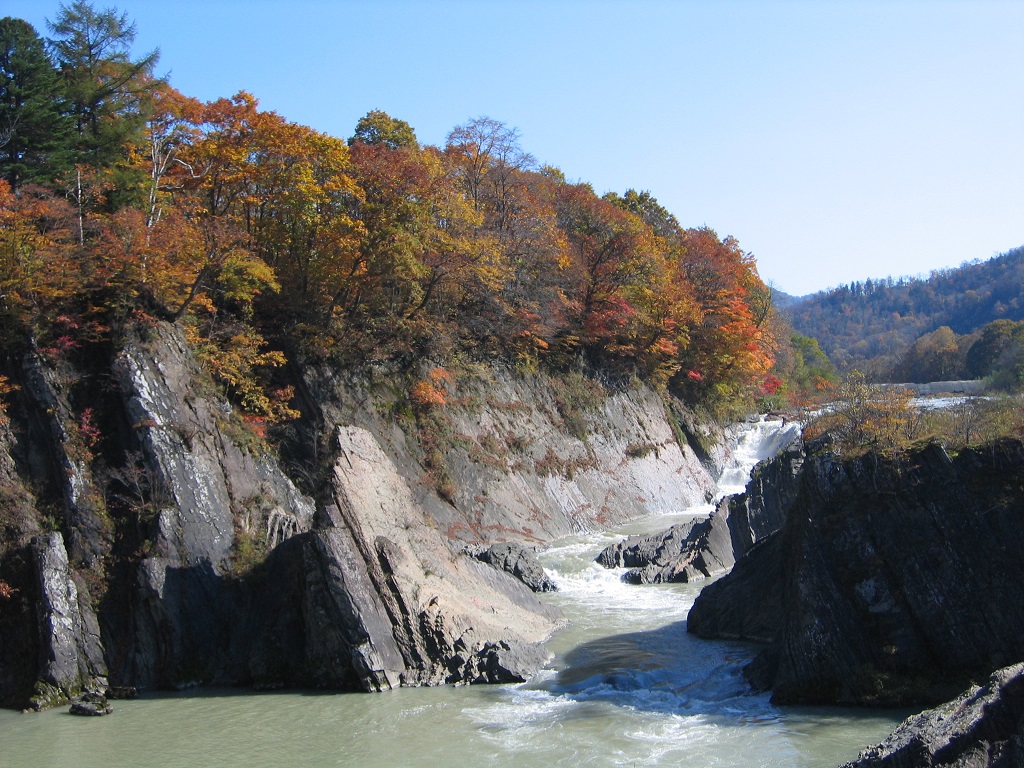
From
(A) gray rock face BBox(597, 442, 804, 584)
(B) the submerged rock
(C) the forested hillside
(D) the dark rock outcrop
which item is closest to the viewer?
(D) the dark rock outcrop

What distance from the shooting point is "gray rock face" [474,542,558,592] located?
21031 millimetres

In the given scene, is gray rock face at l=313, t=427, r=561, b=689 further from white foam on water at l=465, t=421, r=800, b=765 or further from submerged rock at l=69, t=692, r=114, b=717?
submerged rock at l=69, t=692, r=114, b=717

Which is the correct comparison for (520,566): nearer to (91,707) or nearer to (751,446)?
(91,707)

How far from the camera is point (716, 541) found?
22359 mm

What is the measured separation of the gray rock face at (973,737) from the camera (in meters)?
6.61

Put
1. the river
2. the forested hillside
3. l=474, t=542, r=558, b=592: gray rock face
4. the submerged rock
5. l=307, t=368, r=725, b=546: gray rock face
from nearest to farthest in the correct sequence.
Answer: the river < the submerged rock < the forested hillside < l=474, t=542, r=558, b=592: gray rock face < l=307, t=368, r=725, b=546: gray rock face

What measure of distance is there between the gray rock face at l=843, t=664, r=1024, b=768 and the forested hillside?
16707mm

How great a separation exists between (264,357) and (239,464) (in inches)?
209

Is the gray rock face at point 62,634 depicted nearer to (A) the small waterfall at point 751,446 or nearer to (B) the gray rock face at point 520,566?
(B) the gray rock face at point 520,566

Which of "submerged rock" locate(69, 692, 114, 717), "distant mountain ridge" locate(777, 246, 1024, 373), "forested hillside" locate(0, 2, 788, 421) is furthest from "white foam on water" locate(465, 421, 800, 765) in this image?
"distant mountain ridge" locate(777, 246, 1024, 373)

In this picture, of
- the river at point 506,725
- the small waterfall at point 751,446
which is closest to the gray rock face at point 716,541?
the river at point 506,725

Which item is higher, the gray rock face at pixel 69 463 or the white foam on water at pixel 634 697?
the gray rock face at pixel 69 463

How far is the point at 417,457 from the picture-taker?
26.7 metres

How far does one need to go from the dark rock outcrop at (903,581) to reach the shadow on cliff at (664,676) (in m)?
0.61
